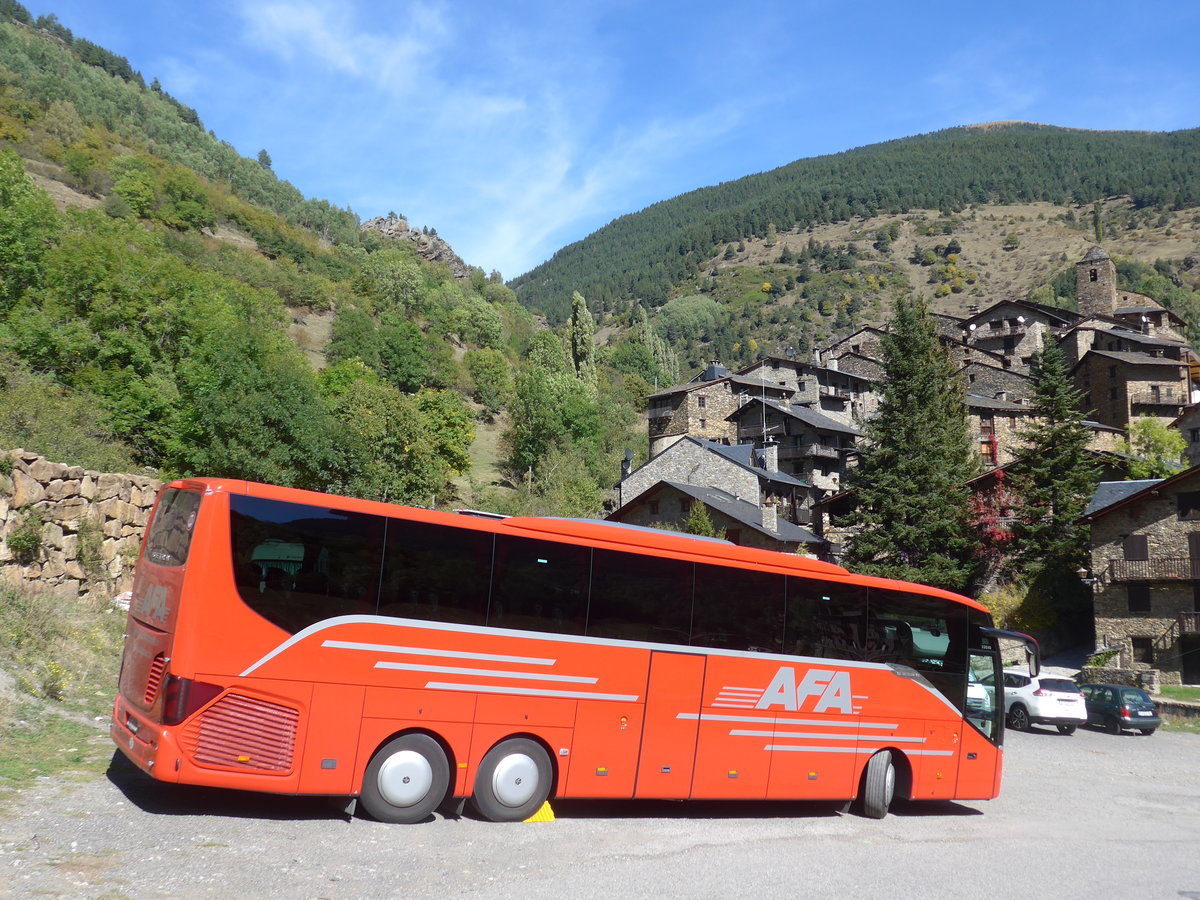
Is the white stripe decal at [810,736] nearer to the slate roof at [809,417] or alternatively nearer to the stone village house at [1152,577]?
the stone village house at [1152,577]

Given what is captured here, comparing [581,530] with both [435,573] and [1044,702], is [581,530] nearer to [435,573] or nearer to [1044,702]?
[435,573]

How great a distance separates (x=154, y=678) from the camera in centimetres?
867

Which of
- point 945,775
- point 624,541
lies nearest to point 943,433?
point 945,775

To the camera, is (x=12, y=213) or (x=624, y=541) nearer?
(x=624, y=541)

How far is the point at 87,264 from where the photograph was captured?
114 feet

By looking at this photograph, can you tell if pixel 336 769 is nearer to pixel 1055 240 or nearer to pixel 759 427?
pixel 759 427

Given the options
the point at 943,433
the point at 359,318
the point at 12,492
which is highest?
the point at 359,318

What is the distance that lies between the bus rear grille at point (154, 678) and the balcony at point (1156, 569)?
4302 cm

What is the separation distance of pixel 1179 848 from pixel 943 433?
133 ft

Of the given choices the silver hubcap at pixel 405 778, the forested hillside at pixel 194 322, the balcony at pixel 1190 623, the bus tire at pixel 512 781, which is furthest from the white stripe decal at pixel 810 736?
the balcony at pixel 1190 623

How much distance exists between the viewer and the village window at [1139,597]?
135 feet

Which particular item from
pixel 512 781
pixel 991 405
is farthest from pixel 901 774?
pixel 991 405

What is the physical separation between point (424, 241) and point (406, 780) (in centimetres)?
17423

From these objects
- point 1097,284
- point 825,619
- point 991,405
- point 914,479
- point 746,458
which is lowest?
point 825,619
